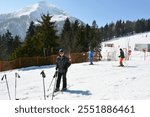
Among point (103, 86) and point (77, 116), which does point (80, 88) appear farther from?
point (77, 116)

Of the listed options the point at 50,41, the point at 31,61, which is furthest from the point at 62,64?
the point at 50,41

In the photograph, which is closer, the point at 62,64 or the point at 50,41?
the point at 62,64

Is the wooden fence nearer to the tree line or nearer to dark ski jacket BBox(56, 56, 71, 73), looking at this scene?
the tree line

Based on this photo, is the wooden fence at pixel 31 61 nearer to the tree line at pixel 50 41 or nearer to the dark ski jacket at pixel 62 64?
the tree line at pixel 50 41

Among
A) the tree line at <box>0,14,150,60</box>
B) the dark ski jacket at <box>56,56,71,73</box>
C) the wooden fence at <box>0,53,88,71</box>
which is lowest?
the wooden fence at <box>0,53,88,71</box>

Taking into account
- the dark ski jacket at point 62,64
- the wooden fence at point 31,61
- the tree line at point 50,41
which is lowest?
the wooden fence at point 31,61

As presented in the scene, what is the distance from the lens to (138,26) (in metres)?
175

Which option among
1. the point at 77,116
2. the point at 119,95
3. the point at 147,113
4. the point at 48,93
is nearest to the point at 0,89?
the point at 48,93

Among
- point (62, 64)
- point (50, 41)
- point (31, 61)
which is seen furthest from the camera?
point (50, 41)

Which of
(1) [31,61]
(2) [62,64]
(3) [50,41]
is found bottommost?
(1) [31,61]

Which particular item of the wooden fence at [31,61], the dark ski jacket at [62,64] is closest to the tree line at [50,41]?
the wooden fence at [31,61]

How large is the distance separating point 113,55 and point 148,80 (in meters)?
25.9

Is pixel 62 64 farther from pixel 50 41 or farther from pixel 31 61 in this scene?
pixel 50 41

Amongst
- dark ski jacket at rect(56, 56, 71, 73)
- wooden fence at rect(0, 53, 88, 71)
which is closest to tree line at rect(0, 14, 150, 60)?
wooden fence at rect(0, 53, 88, 71)
